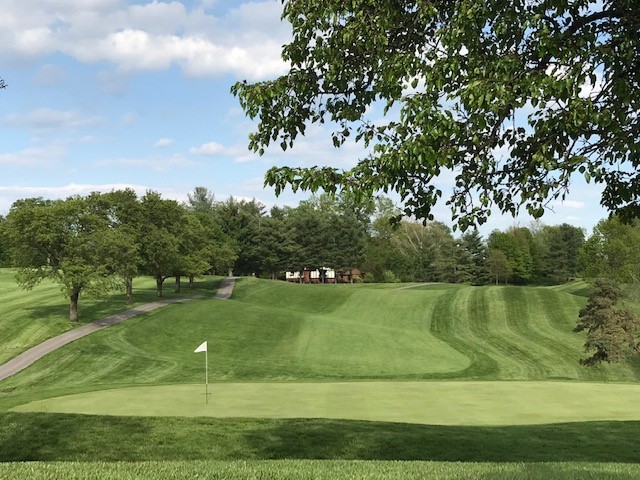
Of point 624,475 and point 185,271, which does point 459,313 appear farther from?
point 624,475

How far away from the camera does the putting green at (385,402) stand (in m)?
14.1

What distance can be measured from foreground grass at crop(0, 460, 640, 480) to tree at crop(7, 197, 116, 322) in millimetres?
34289

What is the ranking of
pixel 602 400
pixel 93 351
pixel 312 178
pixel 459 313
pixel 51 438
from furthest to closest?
pixel 459 313 → pixel 93 351 → pixel 602 400 → pixel 51 438 → pixel 312 178

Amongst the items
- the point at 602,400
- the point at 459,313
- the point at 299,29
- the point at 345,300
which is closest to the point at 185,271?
the point at 345,300

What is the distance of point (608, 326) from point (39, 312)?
136ft

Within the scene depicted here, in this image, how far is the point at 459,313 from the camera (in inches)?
2163

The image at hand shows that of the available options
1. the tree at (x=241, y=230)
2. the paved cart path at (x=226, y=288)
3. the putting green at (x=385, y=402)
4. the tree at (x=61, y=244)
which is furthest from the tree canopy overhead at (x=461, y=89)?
the tree at (x=241, y=230)

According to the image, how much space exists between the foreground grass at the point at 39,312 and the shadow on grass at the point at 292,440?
26237 mm

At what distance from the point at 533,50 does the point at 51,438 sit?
420 inches

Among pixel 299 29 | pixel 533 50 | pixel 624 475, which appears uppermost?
pixel 299 29

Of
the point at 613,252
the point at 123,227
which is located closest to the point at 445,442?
the point at 123,227

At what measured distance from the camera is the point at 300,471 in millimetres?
6492

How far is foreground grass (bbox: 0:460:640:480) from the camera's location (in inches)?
241

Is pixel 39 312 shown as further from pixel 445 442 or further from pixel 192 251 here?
pixel 445 442
